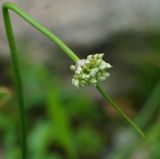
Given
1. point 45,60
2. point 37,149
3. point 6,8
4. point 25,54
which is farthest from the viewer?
point 45,60

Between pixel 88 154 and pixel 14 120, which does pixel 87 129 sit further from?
pixel 14 120

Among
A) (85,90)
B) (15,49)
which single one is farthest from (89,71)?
(85,90)

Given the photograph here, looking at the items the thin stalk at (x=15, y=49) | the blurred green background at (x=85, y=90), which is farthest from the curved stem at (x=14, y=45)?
the blurred green background at (x=85, y=90)

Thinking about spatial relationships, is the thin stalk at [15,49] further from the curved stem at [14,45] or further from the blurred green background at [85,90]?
the blurred green background at [85,90]

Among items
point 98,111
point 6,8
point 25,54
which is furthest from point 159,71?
point 6,8

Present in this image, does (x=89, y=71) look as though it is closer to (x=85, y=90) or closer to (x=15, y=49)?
(x=15, y=49)
